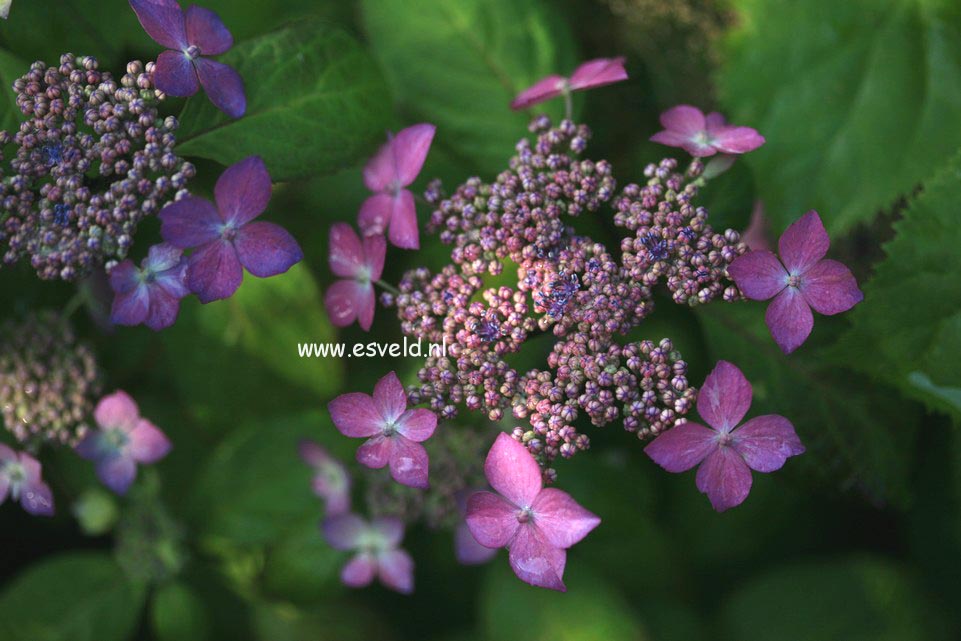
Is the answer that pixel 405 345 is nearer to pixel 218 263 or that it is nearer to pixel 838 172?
pixel 218 263

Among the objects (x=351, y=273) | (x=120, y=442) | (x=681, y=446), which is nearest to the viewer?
(x=681, y=446)

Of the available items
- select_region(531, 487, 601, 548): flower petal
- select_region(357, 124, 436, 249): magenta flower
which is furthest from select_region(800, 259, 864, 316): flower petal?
select_region(357, 124, 436, 249): magenta flower

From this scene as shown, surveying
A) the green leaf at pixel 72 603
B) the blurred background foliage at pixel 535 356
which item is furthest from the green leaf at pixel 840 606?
the green leaf at pixel 72 603

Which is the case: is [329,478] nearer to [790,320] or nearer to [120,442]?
[120,442]

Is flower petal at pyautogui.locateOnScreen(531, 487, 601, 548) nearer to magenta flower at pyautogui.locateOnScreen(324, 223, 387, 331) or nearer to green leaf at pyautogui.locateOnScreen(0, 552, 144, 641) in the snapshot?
magenta flower at pyautogui.locateOnScreen(324, 223, 387, 331)

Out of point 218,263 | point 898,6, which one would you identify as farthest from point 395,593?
point 898,6

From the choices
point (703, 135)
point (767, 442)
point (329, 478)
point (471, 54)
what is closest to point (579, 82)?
point (703, 135)

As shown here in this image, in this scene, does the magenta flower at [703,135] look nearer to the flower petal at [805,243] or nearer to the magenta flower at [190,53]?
the flower petal at [805,243]
